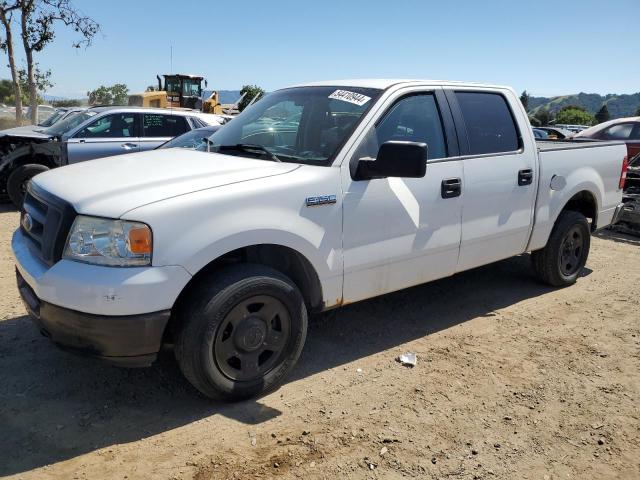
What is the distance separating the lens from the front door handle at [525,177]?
14.9 feet

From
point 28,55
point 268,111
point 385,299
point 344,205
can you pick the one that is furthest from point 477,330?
point 28,55

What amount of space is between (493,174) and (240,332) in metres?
2.46

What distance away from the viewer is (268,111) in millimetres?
4184

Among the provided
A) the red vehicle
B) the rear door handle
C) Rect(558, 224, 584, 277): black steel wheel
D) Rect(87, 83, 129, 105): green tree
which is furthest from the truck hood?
Rect(87, 83, 129, 105): green tree

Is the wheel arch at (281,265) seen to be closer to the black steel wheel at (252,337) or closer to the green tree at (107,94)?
the black steel wheel at (252,337)

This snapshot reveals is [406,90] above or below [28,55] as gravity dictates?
below

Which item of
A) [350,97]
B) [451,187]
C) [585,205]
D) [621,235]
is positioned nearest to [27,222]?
[350,97]

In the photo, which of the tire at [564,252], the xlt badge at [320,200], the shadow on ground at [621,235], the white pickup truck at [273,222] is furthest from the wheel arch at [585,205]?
the xlt badge at [320,200]

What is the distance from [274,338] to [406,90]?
79.0 inches

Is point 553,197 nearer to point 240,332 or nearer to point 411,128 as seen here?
point 411,128

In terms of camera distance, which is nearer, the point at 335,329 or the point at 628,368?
the point at 628,368

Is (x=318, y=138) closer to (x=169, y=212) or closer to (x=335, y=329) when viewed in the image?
(x=169, y=212)

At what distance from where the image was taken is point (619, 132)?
431 inches

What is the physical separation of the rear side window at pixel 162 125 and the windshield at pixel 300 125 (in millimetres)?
5829
